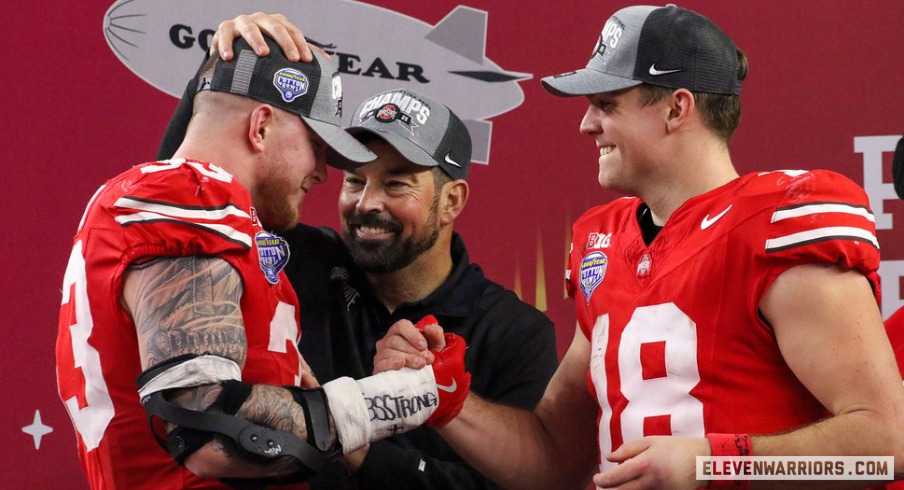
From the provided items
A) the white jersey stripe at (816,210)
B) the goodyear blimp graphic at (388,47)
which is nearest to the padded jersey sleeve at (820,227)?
the white jersey stripe at (816,210)

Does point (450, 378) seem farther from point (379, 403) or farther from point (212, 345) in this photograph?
point (212, 345)

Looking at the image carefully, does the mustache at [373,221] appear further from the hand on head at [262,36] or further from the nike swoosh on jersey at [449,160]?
the hand on head at [262,36]

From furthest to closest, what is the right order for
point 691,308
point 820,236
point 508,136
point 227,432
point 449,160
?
point 508,136
point 449,160
point 691,308
point 820,236
point 227,432

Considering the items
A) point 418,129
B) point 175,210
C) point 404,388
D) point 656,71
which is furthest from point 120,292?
point 418,129

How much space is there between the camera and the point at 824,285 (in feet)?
4.22

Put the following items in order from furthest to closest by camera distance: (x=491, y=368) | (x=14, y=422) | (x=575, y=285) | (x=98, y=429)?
(x=14, y=422)
(x=491, y=368)
(x=575, y=285)
(x=98, y=429)

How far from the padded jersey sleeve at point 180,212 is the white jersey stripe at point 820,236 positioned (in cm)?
67

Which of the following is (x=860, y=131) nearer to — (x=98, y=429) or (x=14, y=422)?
(x=98, y=429)

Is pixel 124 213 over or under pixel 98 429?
over

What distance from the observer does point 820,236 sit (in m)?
1.29

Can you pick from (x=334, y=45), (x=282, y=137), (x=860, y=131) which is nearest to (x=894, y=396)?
(x=282, y=137)

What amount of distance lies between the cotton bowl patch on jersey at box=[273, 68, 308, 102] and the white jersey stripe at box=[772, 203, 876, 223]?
2.24 ft

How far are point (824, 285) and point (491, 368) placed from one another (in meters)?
0.81

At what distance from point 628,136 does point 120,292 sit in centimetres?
78
